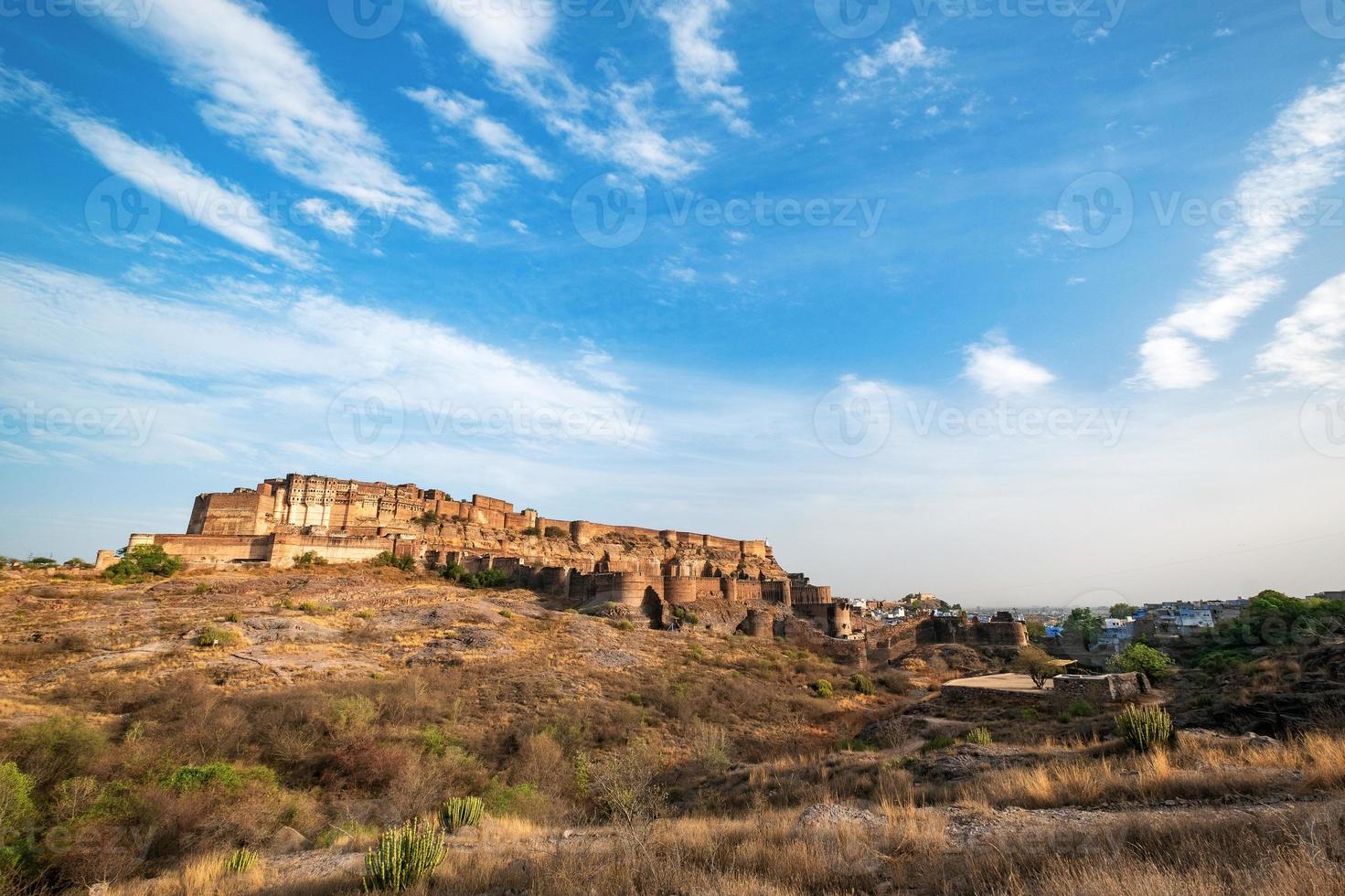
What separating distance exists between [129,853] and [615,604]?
Answer: 33937 mm

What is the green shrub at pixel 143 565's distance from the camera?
35.1m

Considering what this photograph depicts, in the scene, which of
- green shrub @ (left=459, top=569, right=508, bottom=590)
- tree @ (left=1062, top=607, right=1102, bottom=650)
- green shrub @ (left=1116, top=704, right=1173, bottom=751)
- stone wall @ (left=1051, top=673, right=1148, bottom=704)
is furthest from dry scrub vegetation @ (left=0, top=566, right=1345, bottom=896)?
tree @ (left=1062, top=607, right=1102, bottom=650)

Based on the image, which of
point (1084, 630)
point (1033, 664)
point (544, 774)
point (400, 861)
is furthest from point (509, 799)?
point (1084, 630)

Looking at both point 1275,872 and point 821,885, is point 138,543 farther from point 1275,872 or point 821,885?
point 1275,872

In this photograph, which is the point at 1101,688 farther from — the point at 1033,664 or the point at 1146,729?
the point at 1033,664

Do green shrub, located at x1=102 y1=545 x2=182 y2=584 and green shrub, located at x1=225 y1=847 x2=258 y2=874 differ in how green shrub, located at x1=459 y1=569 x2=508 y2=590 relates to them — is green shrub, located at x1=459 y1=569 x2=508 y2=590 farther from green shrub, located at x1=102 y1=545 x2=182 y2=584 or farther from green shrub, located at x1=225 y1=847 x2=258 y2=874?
green shrub, located at x1=225 y1=847 x2=258 y2=874

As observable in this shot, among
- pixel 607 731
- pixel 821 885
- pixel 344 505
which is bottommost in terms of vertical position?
pixel 607 731

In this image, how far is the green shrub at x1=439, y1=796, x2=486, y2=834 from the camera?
10.6 meters

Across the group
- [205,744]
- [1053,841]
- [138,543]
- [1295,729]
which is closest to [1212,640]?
[1295,729]

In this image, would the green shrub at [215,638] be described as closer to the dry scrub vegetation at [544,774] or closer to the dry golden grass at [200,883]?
the dry scrub vegetation at [544,774]

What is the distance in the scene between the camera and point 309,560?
42.4m

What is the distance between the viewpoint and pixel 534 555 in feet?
186

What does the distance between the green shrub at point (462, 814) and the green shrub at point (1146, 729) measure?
1116 centimetres

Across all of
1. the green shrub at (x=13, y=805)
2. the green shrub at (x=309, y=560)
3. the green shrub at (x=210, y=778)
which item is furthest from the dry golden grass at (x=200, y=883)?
the green shrub at (x=309, y=560)
